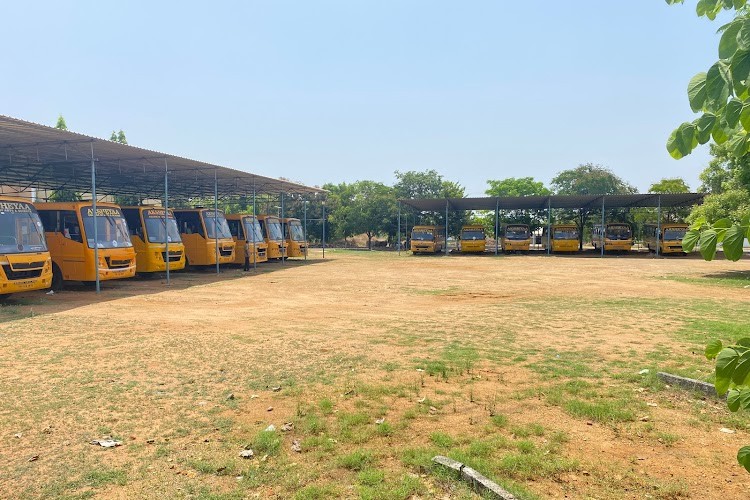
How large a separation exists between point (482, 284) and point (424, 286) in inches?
79.4

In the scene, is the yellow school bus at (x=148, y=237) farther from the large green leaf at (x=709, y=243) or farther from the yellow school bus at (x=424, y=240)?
the yellow school bus at (x=424, y=240)

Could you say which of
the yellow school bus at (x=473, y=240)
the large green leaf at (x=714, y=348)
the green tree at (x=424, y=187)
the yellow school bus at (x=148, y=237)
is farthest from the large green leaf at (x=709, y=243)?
the green tree at (x=424, y=187)

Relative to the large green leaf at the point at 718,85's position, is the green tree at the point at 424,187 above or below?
above

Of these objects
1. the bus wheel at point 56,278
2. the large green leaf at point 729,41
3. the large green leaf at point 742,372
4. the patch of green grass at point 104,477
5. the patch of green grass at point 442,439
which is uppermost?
the large green leaf at point 729,41

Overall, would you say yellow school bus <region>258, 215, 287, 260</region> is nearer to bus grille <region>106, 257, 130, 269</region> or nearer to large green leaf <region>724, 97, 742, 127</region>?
bus grille <region>106, 257, 130, 269</region>

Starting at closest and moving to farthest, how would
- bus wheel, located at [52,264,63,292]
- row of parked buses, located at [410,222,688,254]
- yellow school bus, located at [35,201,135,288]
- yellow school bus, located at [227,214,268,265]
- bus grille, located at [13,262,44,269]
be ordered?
1. bus grille, located at [13,262,44,269]
2. yellow school bus, located at [35,201,135,288]
3. bus wheel, located at [52,264,63,292]
4. yellow school bus, located at [227,214,268,265]
5. row of parked buses, located at [410,222,688,254]

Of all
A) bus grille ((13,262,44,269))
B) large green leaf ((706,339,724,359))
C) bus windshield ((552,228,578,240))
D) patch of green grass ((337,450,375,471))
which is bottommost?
patch of green grass ((337,450,375,471))

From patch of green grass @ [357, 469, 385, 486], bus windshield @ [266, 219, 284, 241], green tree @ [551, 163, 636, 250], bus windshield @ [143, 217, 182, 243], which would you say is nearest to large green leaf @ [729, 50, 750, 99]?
patch of green grass @ [357, 469, 385, 486]

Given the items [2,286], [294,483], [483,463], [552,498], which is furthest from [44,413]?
[2,286]

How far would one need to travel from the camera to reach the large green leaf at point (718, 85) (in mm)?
1504

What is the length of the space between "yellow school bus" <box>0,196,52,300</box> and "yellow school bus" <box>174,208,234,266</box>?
738 centimetres

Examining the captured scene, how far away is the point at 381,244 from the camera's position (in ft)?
171

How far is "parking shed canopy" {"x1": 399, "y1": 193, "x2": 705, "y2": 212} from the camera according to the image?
32.6 meters

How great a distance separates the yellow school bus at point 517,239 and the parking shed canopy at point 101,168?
49.1ft
